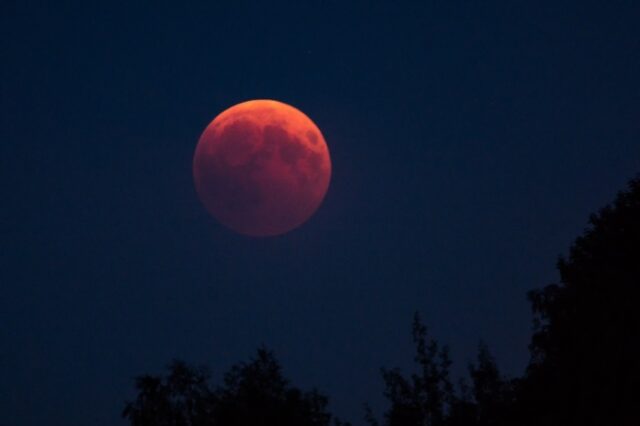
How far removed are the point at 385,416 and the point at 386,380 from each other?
5.81ft

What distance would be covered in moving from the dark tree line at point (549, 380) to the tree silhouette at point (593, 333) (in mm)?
38

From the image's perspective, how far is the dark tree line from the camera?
1168 inches

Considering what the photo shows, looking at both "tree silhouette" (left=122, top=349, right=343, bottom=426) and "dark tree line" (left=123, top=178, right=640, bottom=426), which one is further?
"tree silhouette" (left=122, top=349, right=343, bottom=426)

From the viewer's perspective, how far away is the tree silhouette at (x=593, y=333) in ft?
95.3

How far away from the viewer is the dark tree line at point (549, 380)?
97.3 feet

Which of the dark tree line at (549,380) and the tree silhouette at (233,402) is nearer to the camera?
the dark tree line at (549,380)

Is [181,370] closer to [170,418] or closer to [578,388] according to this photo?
[170,418]

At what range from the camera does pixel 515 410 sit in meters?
36.2

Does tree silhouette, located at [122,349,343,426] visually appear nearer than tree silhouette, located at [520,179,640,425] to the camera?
No

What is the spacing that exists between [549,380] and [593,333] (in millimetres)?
3906

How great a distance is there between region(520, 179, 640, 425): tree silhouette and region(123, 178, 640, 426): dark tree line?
0.04 meters

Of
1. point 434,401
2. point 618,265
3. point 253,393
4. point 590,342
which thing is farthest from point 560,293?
point 253,393

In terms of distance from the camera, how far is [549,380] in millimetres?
33875

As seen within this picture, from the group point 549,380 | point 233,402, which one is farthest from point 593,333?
point 233,402
